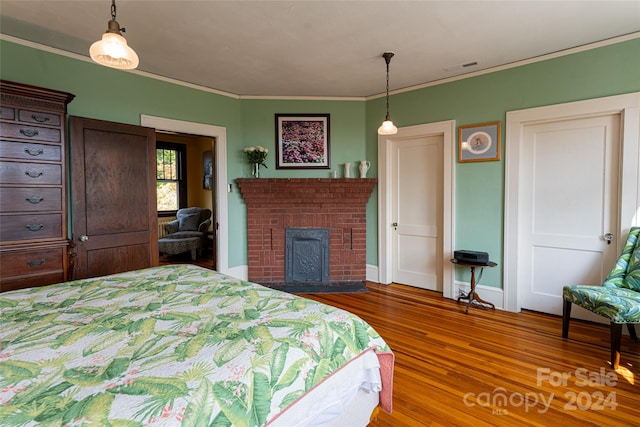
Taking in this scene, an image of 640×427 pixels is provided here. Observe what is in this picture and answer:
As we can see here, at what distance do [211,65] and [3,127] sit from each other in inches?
70.0

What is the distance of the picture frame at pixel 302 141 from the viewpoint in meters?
4.34

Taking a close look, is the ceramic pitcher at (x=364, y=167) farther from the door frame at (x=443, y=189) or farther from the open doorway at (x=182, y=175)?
the open doorway at (x=182, y=175)

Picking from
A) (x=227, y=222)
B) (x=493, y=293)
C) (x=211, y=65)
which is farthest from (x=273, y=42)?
(x=493, y=293)

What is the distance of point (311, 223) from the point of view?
4.32 meters

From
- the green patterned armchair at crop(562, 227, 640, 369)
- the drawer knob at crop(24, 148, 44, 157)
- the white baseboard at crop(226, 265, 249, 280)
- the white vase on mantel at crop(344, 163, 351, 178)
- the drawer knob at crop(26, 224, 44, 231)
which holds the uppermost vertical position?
the white vase on mantel at crop(344, 163, 351, 178)

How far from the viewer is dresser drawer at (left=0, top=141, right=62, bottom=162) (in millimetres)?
2262

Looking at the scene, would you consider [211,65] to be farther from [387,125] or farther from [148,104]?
[387,125]

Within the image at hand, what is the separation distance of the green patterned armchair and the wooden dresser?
13.3ft

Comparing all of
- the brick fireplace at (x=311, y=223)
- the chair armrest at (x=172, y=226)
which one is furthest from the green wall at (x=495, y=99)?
the chair armrest at (x=172, y=226)

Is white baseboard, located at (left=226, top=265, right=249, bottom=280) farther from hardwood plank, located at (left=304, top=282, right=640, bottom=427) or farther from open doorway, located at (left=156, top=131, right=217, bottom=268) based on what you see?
open doorway, located at (left=156, top=131, right=217, bottom=268)

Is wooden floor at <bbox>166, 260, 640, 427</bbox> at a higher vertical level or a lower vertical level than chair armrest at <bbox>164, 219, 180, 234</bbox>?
lower

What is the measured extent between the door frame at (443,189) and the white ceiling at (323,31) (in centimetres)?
67

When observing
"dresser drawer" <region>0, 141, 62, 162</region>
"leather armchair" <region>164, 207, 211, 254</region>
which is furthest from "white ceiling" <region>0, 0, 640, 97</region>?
"leather armchair" <region>164, 207, 211, 254</region>

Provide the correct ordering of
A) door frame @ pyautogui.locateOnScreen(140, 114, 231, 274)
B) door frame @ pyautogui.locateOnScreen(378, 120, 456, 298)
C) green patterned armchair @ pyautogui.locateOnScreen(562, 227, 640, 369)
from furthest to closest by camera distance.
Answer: door frame @ pyautogui.locateOnScreen(140, 114, 231, 274) → door frame @ pyautogui.locateOnScreen(378, 120, 456, 298) → green patterned armchair @ pyautogui.locateOnScreen(562, 227, 640, 369)
